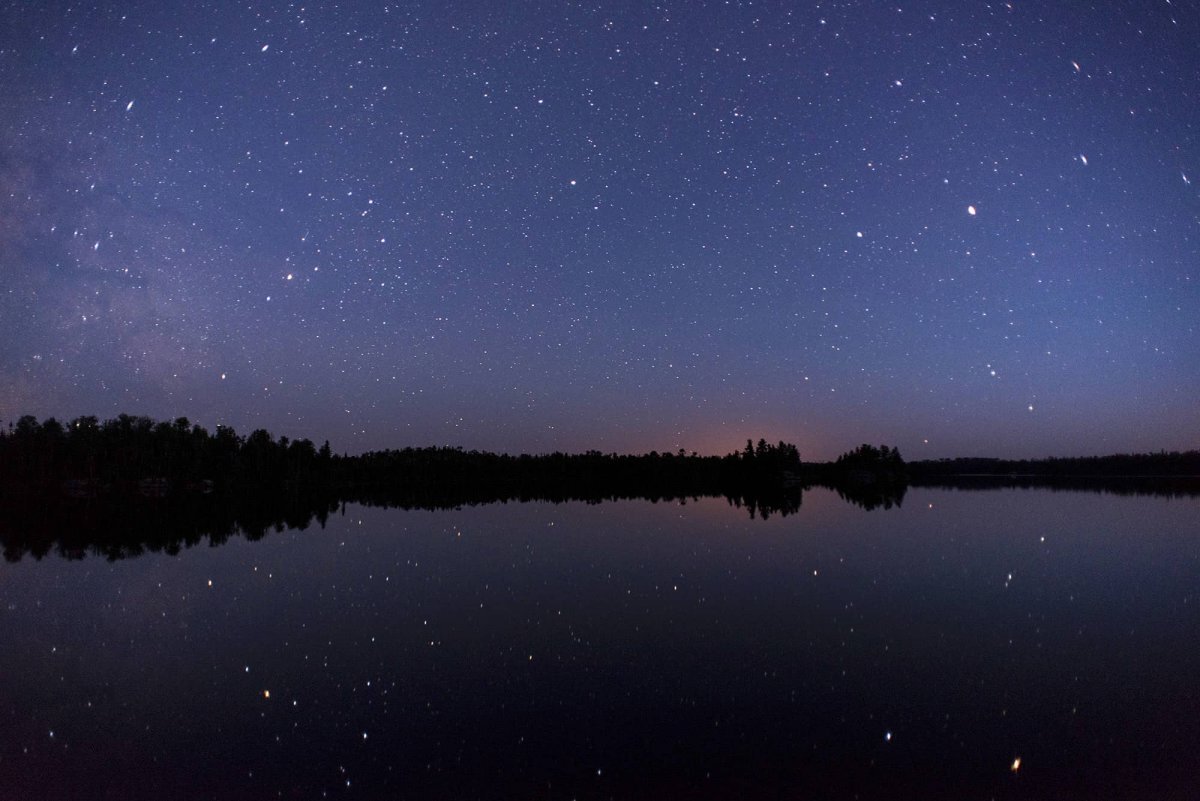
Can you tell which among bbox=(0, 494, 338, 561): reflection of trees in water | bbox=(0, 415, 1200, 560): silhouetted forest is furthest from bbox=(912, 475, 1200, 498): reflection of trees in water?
bbox=(0, 494, 338, 561): reflection of trees in water

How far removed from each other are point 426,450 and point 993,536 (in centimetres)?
13902

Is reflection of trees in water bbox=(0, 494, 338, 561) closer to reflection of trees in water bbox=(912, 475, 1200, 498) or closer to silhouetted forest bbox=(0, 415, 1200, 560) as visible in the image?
silhouetted forest bbox=(0, 415, 1200, 560)

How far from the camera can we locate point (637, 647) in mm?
10242

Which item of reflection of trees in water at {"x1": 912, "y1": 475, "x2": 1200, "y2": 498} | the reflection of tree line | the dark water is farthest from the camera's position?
reflection of trees in water at {"x1": 912, "y1": 475, "x2": 1200, "y2": 498}

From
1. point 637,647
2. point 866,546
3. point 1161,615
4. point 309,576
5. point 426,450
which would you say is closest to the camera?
point 637,647

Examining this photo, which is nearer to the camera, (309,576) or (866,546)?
(309,576)

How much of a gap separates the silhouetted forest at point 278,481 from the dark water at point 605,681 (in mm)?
11970

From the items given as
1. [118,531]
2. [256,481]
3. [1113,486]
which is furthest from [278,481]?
[1113,486]

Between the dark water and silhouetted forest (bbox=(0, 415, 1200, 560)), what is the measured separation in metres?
12.0

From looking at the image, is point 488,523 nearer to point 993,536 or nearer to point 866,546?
point 866,546

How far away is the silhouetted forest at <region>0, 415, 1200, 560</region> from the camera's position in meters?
34.8

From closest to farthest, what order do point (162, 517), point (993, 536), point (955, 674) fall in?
point (955, 674) → point (993, 536) → point (162, 517)

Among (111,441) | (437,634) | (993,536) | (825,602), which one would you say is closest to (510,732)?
(437,634)

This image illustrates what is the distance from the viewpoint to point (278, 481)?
11644cm
